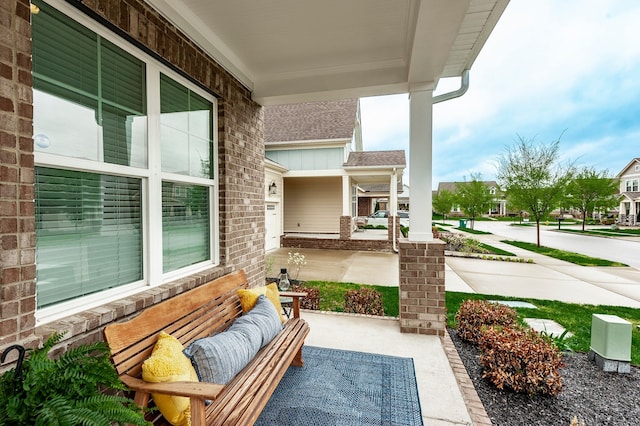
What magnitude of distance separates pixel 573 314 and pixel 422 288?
3.15 m

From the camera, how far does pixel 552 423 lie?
2.24 meters

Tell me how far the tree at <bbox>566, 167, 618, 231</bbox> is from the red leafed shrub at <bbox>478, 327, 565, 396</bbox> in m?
22.6

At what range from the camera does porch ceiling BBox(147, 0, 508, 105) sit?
2514 millimetres

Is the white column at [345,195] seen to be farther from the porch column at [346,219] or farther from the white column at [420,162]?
the white column at [420,162]

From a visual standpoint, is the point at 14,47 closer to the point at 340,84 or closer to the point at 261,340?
the point at 261,340

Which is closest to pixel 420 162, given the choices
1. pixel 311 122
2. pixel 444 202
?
pixel 311 122

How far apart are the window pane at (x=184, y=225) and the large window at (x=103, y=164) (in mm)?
14

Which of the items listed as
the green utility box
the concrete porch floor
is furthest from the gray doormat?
the green utility box

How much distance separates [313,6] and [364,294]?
12.3 ft

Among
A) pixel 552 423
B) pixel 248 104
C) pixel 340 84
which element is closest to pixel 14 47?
pixel 248 104

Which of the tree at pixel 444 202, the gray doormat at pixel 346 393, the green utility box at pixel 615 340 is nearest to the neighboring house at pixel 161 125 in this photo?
the gray doormat at pixel 346 393

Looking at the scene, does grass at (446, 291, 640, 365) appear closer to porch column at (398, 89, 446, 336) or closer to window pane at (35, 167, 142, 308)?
porch column at (398, 89, 446, 336)

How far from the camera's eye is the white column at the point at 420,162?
367 centimetres

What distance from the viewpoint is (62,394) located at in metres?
1.21
